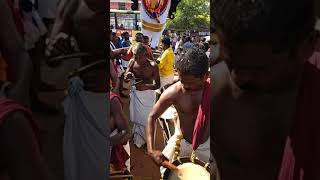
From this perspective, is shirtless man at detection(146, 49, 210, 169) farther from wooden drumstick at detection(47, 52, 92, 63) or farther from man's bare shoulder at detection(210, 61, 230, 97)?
wooden drumstick at detection(47, 52, 92, 63)

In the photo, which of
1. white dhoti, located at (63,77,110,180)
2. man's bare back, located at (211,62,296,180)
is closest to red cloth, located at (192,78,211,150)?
man's bare back, located at (211,62,296,180)

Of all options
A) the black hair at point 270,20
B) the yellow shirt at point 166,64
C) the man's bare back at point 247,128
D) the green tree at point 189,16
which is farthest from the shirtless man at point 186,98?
the green tree at point 189,16

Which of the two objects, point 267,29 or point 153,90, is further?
point 153,90

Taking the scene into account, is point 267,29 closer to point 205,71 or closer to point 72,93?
point 72,93

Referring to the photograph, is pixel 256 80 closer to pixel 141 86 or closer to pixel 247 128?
pixel 247 128

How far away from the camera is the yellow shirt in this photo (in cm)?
586

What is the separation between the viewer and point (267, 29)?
147 centimetres

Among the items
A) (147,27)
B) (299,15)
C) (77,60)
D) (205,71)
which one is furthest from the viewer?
(147,27)

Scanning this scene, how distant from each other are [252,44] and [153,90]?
350 cm

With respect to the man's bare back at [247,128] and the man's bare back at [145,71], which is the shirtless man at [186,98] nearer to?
the man's bare back at [247,128]

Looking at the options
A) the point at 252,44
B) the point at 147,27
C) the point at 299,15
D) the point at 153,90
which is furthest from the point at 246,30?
the point at 153,90

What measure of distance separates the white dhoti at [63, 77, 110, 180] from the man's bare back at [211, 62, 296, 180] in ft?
1.41

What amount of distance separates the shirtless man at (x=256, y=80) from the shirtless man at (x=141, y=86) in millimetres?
3137

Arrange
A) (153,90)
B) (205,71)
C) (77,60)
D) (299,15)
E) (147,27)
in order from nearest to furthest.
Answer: (299,15) → (77,60) → (205,71) → (147,27) → (153,90)
